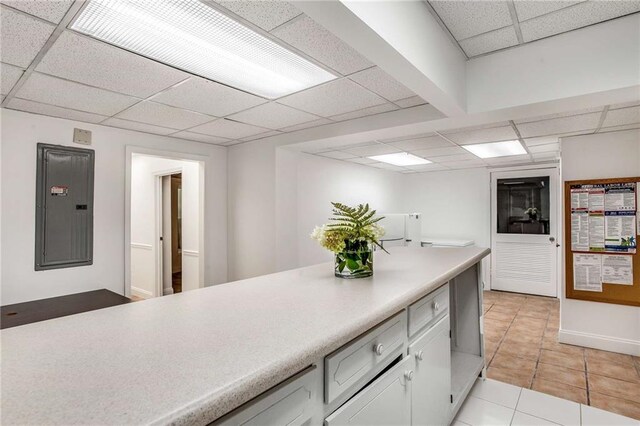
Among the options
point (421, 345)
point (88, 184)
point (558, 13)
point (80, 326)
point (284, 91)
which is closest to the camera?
point (80, 326)

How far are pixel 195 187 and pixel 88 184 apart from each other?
67.1 inches

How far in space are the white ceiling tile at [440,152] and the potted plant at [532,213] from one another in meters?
1.97

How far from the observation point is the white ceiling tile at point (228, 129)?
3.43 meters

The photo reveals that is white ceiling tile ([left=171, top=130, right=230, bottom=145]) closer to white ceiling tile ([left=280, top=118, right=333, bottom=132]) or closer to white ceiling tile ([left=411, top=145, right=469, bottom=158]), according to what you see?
white ceiling tile ([left=280, top=118, right=333, bottom=132])

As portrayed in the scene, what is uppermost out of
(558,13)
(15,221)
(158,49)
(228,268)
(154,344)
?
(558,13)

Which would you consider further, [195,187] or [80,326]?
[195,187]

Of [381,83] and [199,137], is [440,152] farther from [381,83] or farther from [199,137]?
[199,137]

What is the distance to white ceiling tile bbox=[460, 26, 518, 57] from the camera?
2.11 m

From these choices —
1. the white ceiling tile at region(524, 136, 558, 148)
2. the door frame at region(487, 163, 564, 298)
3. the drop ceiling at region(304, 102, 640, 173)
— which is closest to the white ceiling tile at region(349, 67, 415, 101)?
the drop ceiling at region(304, 102, 640, 173)

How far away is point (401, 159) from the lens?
5.27m

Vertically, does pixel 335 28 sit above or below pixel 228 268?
above

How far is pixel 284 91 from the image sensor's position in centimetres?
259

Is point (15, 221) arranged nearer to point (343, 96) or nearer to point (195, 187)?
point (195, 187)

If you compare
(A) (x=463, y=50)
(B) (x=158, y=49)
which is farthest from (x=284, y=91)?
(A) (x=463, y=50)
